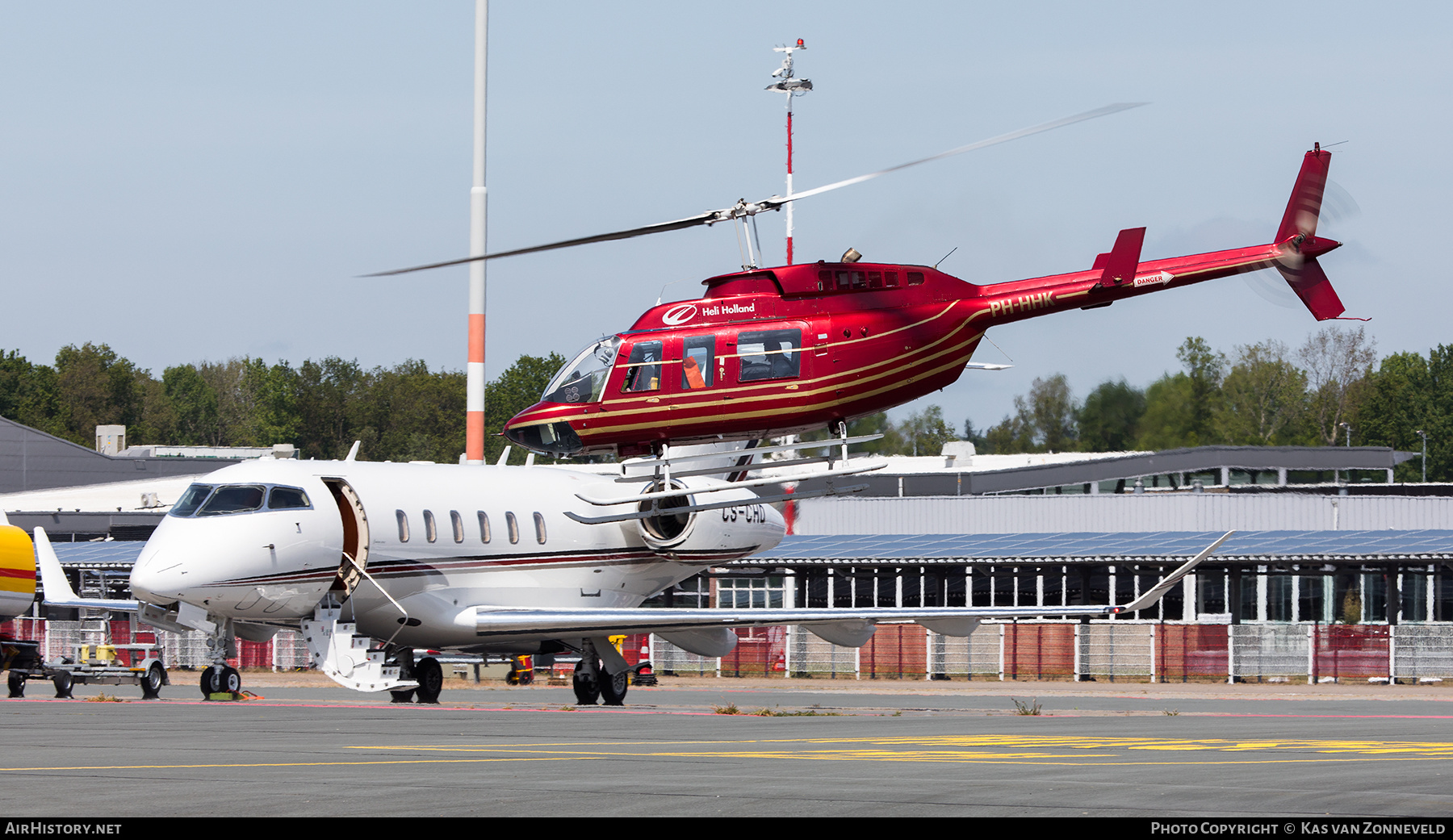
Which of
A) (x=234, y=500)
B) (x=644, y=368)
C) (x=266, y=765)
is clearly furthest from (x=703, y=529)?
(x=266, y=765)

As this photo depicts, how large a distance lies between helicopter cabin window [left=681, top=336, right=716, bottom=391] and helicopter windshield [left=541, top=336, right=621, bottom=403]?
1.24m

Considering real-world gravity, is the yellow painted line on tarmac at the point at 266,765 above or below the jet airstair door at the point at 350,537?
below

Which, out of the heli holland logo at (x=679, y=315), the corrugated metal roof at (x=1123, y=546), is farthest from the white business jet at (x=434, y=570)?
the corrugated metal roof at (x=1123, y=546)

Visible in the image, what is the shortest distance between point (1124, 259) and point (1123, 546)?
83.5 feet

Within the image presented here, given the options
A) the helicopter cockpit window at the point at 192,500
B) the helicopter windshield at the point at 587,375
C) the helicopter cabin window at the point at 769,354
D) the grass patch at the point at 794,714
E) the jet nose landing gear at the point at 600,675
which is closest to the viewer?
the grass patch at the point at 794,714

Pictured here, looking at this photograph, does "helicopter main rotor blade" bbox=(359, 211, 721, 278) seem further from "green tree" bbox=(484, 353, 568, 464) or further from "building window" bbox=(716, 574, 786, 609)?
"green tree" bbox=(484, 353, 568, 464)

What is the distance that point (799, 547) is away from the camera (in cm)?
5678

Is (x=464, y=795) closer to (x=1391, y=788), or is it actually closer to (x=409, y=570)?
(x=1391, y=788)

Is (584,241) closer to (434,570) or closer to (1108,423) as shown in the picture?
(434,570)

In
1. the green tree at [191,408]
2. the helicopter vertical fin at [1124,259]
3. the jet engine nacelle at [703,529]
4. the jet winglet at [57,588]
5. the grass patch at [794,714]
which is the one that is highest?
the green tree at [191,408]

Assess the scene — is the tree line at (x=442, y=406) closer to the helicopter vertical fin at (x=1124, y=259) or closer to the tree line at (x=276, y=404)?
the tree line at (x=276, y=404)

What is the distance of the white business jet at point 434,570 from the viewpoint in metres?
27.8

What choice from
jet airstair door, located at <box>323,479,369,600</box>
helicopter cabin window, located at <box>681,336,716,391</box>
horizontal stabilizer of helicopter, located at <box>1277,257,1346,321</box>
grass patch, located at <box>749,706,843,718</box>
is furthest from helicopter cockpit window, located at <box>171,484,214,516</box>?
horizontal stabilizer of helicopter, located at <box>1277,257,1346,321</box>

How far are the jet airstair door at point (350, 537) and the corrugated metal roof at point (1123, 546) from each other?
66.0 feet
